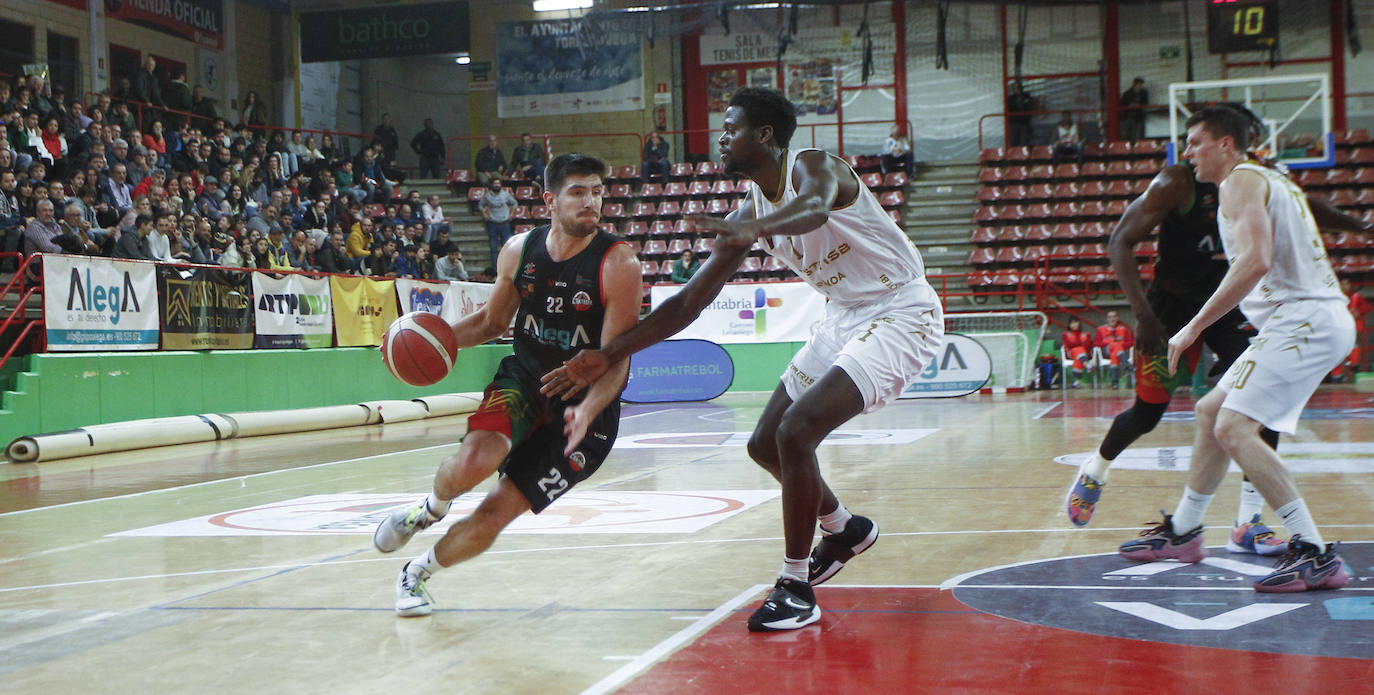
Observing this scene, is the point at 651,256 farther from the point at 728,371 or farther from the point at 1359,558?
the point at 1359,558

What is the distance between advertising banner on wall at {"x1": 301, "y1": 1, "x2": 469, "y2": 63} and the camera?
81.8 feet

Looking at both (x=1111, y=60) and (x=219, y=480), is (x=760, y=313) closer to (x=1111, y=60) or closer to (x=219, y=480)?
(x=1111, y=60)

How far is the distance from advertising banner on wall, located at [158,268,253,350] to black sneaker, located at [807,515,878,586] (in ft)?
38.2

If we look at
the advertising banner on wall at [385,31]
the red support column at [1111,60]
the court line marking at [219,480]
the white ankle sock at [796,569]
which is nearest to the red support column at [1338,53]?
the red support column at [1111,60]

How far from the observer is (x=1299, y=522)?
4.68 meters

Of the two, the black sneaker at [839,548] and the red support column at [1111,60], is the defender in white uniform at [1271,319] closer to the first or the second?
the black sneaker at [839,548]

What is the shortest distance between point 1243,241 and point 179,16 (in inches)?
975

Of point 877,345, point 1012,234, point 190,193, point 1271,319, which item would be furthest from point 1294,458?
point 1012,234

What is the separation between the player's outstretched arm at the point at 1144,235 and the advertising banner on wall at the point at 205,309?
12.0 m

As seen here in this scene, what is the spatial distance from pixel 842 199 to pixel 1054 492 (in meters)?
3.75

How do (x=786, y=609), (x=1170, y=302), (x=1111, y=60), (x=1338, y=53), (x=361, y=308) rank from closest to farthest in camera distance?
(x=786, y=609), (x=1170, y=302), (x=361, y=308), (x=1338, y=53), (x=1111, y=60)

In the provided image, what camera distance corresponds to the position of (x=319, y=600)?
4.80 m

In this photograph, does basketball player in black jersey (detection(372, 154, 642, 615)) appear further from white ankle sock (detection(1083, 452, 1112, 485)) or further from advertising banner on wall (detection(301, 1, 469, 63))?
advertising banner on wall (detection(301, 1, 469, 63))

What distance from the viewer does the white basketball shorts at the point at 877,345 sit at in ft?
14.6
